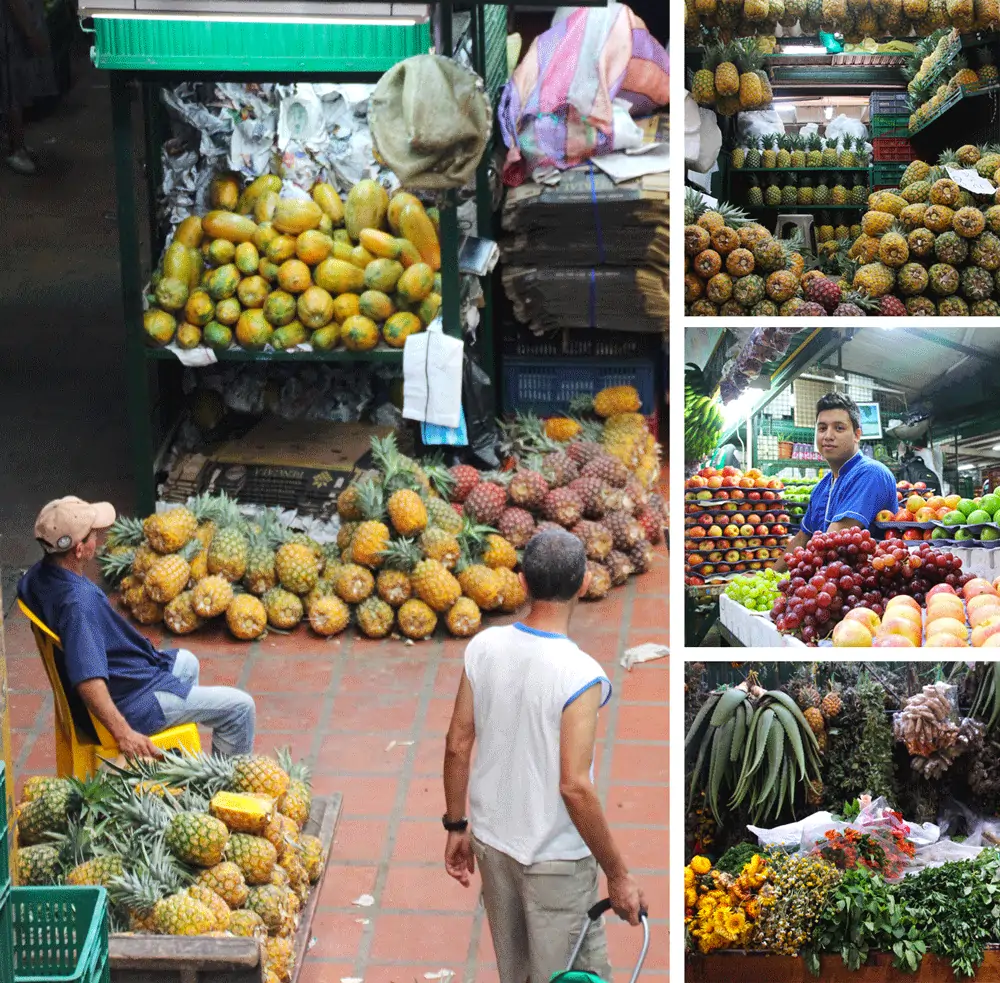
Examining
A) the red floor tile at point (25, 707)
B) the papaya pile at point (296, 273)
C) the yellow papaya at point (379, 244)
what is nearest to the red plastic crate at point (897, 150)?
the papaya pile at point (296, 273)

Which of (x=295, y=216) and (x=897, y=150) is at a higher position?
(x=897, y=150)

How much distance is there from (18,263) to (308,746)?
7.34 meters

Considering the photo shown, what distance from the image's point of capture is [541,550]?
383 cm

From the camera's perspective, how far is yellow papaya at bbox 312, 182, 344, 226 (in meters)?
7.87

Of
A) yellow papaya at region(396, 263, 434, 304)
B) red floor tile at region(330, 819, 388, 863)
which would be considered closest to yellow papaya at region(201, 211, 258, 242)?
yellow papaya at region(396, 263, 434, 304)

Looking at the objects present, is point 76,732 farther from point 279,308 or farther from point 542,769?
point 279,308

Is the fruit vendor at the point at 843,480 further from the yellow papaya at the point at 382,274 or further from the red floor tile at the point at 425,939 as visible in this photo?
the yellow papaya at the point at 382,274

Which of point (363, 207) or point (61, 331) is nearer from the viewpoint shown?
point (363, 207)

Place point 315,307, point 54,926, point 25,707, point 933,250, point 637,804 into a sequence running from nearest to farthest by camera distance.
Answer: point 54,926 → point 933,250 → point 637,804 → point 25,707 → point 315,307

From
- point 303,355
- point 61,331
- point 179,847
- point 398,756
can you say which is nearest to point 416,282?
point 303,355

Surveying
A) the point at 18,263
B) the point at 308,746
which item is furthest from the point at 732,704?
the point at 18,263

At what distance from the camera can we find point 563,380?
8.93 meters

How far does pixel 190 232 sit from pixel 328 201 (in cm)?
73

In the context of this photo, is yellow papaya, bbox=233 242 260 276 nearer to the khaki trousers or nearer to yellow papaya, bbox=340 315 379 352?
yellow papaya, bbox=340 315 379 352
